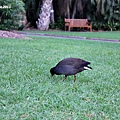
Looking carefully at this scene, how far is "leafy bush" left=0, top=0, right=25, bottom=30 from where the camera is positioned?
18.0 m

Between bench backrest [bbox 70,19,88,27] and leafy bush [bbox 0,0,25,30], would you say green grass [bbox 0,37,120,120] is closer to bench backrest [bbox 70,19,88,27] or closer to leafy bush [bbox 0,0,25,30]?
leafy bush [bbox 0,0,25,30]

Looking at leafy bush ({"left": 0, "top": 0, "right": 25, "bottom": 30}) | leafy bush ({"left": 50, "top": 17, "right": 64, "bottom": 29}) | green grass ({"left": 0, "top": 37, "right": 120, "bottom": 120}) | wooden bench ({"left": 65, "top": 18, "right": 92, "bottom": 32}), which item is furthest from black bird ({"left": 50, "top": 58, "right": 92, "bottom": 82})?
leafy bush ({"left": 50, "top": 17, "right": 64, "bottom": 29})

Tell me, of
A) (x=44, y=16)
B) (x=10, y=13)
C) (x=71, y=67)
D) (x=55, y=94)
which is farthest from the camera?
(x=44, y=16)

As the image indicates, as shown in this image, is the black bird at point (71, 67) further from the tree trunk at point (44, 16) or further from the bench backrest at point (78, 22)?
the bench backrest at point (78, 22)

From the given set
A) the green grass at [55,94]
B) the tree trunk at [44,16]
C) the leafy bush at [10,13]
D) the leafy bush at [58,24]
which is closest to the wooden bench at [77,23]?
the leafy bush at [58,24]

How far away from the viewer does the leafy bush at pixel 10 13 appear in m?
18.0

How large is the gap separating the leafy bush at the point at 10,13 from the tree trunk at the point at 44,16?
2.63 meters

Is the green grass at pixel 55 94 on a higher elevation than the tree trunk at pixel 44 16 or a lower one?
lower

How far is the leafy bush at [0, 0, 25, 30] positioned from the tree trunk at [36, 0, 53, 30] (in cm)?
263

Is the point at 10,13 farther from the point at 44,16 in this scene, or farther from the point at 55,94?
the point at 55,94

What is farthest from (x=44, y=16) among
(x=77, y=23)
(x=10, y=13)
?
(x=10, y=13)

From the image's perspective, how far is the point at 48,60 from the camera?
7523 millimetres

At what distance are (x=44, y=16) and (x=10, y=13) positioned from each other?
3.96 meters

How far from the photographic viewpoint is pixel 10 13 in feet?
60.7
